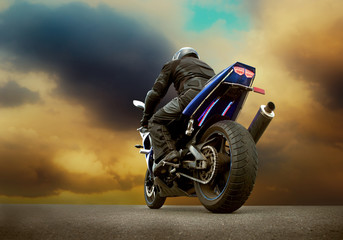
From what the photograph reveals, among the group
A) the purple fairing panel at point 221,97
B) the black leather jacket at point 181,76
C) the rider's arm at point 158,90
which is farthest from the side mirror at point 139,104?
the purple fairing panel at point 221,97

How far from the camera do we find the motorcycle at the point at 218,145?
10.3 feet

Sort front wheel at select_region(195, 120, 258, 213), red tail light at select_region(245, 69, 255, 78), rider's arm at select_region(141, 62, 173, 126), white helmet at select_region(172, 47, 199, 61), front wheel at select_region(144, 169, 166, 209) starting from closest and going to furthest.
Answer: front wheel at select_region(195, 120, 258, 213) < red tail light at select_region(245, 69, 255, 78) < rider's arm at select_region(141, 62, 173, 126) < white helmet at select_region(172, 47, 199, 61) < front wheel at select_region(144, 169, 166, 209)

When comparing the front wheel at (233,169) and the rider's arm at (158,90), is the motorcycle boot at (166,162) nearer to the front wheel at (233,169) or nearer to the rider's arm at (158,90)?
the front wheel at (233,169)

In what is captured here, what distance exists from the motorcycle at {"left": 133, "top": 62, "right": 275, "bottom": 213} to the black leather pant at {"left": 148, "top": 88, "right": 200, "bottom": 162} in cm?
11

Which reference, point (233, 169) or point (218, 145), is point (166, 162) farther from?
point (233, 169)

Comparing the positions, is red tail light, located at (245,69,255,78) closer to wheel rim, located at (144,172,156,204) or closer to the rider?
the rider

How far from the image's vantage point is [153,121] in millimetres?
4195

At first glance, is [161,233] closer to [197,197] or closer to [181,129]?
[197,197]

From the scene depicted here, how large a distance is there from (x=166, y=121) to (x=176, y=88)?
1.61 feet

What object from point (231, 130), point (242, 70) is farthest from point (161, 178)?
point (242, 70)

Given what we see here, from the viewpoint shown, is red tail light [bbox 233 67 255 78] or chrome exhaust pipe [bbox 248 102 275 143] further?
chrome exhaust pipe [bbox 248 102 275 143]

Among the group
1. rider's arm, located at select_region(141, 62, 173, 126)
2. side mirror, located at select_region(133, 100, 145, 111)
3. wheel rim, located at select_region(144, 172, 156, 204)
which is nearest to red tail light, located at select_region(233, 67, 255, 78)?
rider's arm, located at select_region(141, 62, 173, 126)

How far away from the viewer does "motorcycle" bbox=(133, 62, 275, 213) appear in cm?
313

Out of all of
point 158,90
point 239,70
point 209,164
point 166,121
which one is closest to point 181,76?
point 158,90
